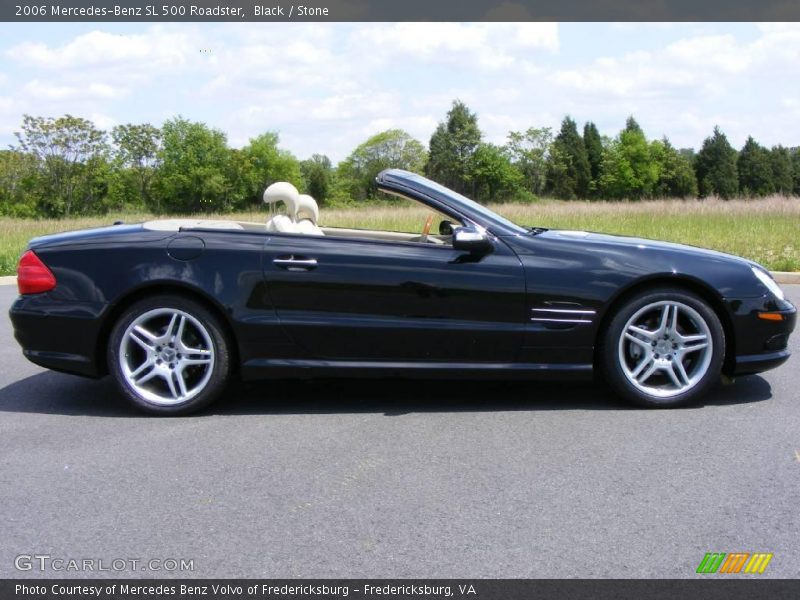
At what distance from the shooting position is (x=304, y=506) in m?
3.46

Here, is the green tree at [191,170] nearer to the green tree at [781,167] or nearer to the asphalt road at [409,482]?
the green tree at [781,167]

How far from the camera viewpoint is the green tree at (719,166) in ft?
203

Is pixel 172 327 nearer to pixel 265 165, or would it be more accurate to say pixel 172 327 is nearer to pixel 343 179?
pixel 265 165

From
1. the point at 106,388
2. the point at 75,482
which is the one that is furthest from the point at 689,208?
the point at 75,482

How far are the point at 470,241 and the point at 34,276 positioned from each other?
2519 millimetres

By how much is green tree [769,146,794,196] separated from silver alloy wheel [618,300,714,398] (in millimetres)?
61915

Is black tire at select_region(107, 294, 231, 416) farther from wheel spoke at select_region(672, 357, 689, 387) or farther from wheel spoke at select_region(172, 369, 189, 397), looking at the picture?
wheel spoke at select_region(672, 357, 689, 387)

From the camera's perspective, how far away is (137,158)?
187 ft

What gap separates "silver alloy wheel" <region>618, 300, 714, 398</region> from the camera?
15.8 feet

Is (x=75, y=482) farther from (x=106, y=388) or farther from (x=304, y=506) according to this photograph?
(x=106, y=388)
